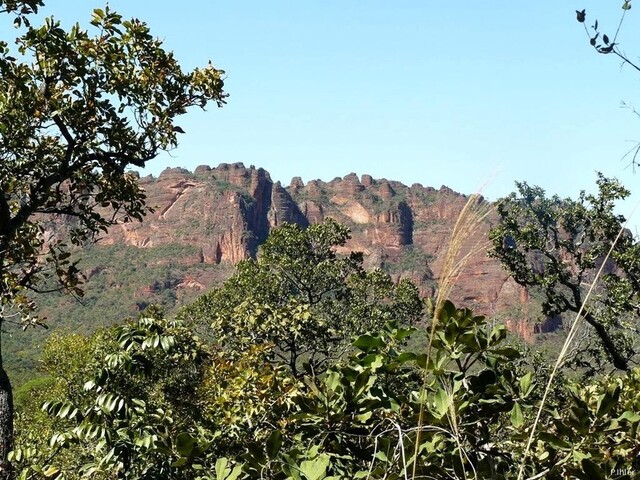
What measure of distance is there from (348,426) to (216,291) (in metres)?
25.2

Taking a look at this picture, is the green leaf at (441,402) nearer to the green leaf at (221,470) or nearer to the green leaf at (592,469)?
the green leaf at (592,469)

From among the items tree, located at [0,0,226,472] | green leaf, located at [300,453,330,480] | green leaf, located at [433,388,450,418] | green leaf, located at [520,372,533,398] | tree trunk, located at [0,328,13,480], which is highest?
tree, located at [0,0,226,472]

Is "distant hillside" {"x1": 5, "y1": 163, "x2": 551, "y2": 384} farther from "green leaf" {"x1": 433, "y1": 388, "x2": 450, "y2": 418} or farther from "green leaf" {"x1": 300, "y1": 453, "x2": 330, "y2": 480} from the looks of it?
"green leaf" {"x1": 300, "y1": 453, "x2": 330, "y2": 480}

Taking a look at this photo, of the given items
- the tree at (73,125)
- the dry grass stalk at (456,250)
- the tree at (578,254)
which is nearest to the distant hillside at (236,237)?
the tree at (578,254)

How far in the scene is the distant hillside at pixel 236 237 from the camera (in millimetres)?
114312

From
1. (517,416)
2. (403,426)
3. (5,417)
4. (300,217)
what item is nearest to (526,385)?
(517,416)

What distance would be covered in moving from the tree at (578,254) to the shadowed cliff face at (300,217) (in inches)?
4043

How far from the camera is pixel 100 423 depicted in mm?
3445

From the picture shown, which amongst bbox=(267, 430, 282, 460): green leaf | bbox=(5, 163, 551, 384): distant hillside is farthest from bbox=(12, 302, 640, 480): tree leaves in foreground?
bbox=(5, 163, 551, 384): distant hillside

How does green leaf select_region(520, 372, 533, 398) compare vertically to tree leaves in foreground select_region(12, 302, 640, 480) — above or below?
above

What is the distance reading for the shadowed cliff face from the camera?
12762 cm

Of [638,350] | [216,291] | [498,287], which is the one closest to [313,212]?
[498,287]

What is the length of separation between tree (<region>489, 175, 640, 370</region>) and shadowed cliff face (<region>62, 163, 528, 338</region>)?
10269 centimetres

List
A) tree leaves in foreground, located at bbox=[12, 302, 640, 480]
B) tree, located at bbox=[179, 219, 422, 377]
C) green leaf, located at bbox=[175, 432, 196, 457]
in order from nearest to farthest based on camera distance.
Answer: tree leaves in foreground, located at bbox=[12, 302, 640, 480]
green leaf, located at bbox=[175, 432, 196, 457]
tree, located at bbox=[179, 219, 422, 377]
